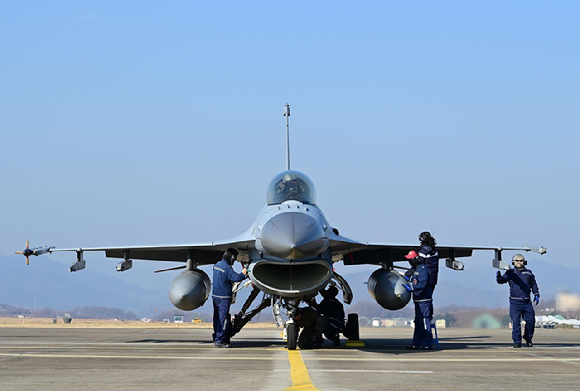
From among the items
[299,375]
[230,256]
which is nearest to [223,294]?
[230,256]

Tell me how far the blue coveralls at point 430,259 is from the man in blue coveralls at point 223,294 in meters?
3.45

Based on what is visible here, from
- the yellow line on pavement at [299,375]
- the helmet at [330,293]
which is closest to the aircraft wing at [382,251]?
the helmet at [330,293]

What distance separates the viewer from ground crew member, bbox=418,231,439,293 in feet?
46.6

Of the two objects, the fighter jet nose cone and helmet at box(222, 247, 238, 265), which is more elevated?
the fighter jet nose cone

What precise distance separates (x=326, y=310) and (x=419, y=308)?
233 cm

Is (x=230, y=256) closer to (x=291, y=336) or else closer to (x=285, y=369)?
(x=291, y=336)

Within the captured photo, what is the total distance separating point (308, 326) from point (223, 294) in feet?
5.63

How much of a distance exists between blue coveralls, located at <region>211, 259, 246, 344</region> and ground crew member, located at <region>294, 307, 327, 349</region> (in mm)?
1391

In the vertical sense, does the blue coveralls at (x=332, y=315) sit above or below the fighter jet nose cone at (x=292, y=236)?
below

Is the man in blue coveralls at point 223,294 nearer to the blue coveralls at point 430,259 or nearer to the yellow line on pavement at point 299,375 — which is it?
the yellow line on pavement at point 299,375

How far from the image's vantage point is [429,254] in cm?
1421

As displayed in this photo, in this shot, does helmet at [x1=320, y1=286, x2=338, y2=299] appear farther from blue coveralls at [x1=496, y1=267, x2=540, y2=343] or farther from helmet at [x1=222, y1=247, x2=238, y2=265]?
blue coveralls at [x1=496, y1=267, x2=540, y2=343]

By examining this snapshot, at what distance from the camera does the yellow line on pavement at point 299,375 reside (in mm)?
7589

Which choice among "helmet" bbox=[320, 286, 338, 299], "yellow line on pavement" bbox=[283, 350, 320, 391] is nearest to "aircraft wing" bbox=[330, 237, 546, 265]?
"helmet" bbox=[320, 286, 338, 299]
